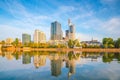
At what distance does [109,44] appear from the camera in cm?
10250

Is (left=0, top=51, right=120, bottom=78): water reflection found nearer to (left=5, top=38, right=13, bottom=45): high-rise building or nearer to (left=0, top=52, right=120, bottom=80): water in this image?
(left=0, top=52, right=120, bottom=80): water

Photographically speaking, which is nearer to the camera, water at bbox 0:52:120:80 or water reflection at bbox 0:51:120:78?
water at bbox 0:52:120:80

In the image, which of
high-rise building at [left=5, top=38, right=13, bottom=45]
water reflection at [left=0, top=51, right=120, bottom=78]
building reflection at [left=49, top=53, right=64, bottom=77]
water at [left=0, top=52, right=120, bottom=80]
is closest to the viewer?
water at [left=0, top=52, right=120, bottom=80]

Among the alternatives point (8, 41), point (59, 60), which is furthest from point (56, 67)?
point (8, 41)

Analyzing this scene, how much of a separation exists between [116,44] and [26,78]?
307 feet

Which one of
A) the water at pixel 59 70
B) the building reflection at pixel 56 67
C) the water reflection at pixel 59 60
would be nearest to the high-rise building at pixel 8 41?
the water reflection at pixel 59 60

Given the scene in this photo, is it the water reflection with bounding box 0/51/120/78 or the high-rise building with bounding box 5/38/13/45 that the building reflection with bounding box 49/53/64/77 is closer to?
the water reflection with bounding box 0/51/120/78

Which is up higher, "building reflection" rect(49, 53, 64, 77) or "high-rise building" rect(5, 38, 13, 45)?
"high-rise building" rect(5, 38, 13, 45)

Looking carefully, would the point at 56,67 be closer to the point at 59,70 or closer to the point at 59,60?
the point at 59,70

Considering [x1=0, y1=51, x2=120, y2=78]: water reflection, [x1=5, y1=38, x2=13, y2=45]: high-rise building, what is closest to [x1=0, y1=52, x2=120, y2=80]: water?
[x1=0, y1=51, x2=120, y2=78]: water reflection

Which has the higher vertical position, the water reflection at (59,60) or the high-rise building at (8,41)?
the high-rise building at (8,41)

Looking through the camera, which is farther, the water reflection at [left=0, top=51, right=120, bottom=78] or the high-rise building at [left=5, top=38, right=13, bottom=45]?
the high-rise building at [left=5, top=38, right=13, bottom=45]

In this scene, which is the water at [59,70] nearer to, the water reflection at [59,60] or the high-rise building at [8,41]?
the water reflection at [59,60]

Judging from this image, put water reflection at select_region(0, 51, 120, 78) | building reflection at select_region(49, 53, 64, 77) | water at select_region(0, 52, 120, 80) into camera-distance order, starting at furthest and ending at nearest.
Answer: water reflection at select_region(0, 51, 120, 78), building reflection at select_region(49, 53, 64, 77), water at select_region(0, 52, 120, 80)
